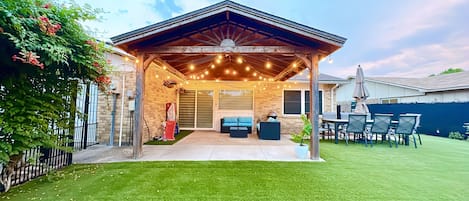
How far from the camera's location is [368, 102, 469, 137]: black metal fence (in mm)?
9078

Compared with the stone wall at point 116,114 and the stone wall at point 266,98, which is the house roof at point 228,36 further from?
the stone wall at point 266,98

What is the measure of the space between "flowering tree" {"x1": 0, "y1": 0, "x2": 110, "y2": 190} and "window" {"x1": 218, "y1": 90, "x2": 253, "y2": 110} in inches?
305

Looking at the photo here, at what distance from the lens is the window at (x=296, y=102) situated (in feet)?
34.2

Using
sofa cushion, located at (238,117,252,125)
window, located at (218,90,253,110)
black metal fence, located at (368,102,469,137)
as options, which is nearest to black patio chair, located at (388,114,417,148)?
black metal fence, located at (368,102,469,137)

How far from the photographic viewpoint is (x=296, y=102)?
1054cm

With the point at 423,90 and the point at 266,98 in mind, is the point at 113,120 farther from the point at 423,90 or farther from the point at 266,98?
Result: the point at 423,90

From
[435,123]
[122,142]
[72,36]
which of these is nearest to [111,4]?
[122,142]

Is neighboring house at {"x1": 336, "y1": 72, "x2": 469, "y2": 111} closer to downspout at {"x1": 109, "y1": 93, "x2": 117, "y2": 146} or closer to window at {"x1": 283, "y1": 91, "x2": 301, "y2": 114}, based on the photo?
window at {"x1": 283, "y1": 91, "x2": 301, "y2": 114}

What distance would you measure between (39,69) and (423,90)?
15.7 meters

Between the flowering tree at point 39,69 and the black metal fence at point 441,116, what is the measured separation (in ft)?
43.1

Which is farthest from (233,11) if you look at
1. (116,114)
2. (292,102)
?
(292,102)

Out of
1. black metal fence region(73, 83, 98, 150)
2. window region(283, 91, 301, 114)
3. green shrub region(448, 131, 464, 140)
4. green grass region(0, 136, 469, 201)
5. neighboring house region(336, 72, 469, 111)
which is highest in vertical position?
neighboring house region(336, 72, 469, 111)

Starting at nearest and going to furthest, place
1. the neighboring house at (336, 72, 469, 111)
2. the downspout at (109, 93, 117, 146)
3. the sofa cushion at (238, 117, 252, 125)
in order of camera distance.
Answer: the downspout at (109, 93, 117, 146) → the sofa cushion at (238, 117, 252, 125) → the neighboring house at (336, 72, 469, 111)

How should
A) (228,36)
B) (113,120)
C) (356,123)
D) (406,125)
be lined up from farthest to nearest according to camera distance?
(356,123) → (406,125) → (113,120) → (228,36)
